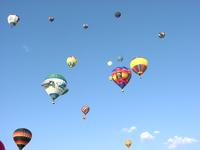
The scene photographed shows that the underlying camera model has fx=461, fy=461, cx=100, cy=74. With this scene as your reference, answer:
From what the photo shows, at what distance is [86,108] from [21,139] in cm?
2094

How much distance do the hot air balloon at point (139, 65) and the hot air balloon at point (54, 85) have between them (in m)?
10.4

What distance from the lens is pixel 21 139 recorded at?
58500mm

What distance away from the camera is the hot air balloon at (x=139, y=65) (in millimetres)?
65375

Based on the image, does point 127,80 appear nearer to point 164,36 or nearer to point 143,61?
point 143,61

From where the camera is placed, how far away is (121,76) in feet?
215

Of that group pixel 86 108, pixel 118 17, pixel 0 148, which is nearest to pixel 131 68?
pixel 118 17

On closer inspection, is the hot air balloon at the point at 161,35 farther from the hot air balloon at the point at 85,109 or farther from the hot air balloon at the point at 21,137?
the hot air balloon at the point at 21,137

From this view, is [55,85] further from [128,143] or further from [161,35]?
[128,143]

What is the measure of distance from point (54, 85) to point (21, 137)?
8.07 metres

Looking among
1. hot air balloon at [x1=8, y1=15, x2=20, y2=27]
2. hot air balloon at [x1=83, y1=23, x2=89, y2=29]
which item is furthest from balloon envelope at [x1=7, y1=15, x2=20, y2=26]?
hot air balloon at [x1=83, y1=23, x2=89, y2=29]

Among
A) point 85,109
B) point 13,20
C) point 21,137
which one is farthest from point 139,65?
point 13,20

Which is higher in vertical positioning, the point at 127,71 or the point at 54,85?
the point at 127,71

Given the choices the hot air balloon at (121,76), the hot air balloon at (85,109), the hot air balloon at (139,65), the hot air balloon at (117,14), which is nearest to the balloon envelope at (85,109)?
the hot air balloon at (85,109)

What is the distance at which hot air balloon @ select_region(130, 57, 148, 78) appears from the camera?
65.4 metres
